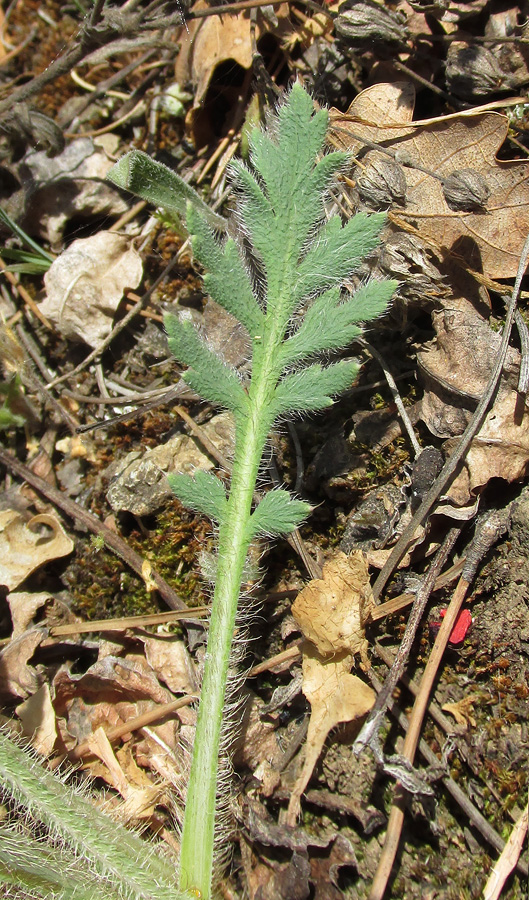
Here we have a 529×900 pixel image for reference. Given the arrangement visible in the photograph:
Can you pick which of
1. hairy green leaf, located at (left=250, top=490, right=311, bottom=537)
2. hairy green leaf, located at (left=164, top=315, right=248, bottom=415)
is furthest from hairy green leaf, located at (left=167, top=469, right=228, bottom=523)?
hairy green leaf, located at (left=164, top=315, right=248, bottom=415)

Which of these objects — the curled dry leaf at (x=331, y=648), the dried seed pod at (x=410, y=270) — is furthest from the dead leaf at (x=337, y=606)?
the dried seed pod at (x=410, y=270)

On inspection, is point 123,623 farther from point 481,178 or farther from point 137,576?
point 481,178

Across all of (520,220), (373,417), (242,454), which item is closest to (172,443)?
(242,454)

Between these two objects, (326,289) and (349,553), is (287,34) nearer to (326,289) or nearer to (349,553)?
(326,289)

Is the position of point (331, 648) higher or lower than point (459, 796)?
higher

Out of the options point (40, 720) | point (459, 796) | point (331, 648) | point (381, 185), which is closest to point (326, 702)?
point (331, 648)

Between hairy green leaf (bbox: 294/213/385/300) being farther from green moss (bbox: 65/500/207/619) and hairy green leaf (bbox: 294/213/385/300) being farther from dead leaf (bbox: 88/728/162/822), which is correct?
dead leaf (bbox: 88/728/162/822)
